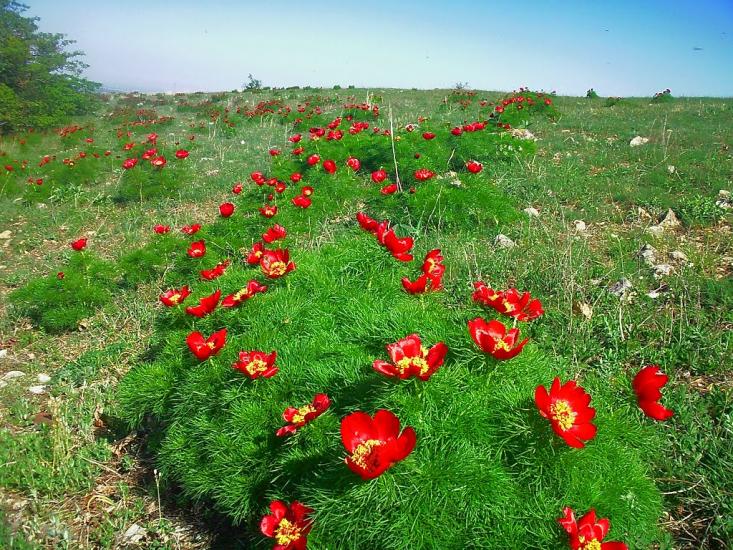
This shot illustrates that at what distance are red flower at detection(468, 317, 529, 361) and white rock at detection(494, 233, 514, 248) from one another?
11.6 ft

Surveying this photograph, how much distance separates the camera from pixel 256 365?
2.80m

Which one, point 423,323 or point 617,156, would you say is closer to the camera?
point 423,323

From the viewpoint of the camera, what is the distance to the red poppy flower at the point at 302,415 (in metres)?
2.43

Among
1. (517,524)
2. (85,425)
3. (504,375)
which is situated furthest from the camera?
(85,425)

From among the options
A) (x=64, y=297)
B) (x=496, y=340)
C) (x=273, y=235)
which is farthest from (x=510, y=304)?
(x=64, y=297)

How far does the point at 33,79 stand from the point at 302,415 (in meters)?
26.7

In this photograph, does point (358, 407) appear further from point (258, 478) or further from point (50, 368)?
point (50, 368)

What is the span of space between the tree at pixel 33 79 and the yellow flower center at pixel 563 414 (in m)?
24.6

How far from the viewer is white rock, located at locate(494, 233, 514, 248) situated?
19.7 ft

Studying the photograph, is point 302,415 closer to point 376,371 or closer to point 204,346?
point 376,371

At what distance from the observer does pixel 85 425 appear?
377 cm

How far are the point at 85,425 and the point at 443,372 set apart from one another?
10.5 feet

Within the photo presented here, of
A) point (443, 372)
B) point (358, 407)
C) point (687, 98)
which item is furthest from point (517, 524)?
point (687, 98)

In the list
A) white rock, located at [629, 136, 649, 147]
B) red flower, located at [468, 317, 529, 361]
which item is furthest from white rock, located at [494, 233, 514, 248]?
white rock, located at [629, 136, 649, 147]
